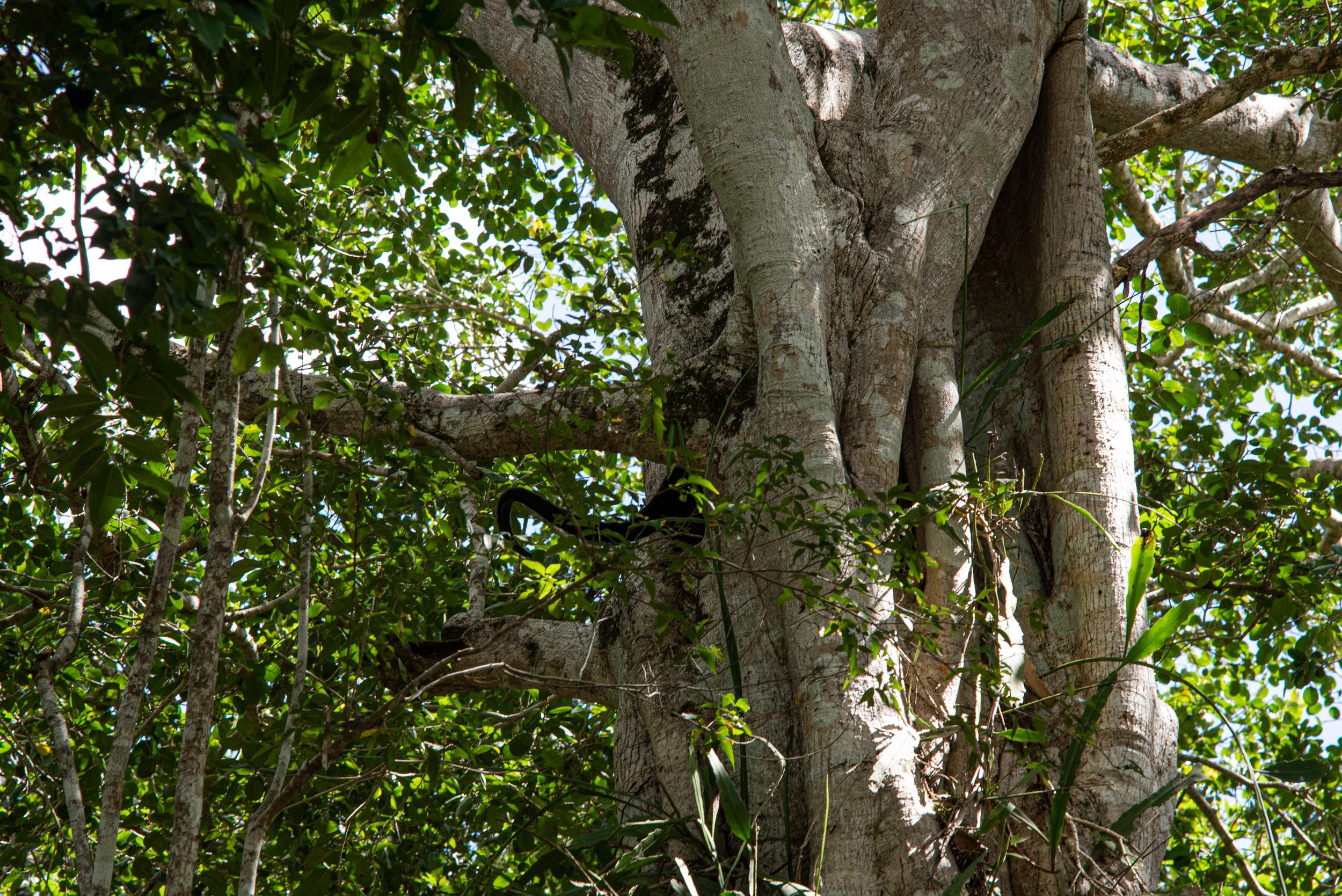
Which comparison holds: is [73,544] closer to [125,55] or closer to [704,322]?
[704,322]

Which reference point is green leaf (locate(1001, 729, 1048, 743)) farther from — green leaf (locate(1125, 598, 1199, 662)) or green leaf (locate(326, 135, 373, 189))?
green leaf (locate(326, 135, 373, 189))

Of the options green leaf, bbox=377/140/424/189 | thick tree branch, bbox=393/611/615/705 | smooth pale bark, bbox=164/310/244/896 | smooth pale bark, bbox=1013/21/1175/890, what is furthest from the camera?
thick tree branch, bbox=393/611/615/705

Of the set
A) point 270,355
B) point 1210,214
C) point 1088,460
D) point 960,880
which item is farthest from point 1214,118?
point 270,355

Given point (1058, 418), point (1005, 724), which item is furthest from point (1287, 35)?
point (1005, 724)

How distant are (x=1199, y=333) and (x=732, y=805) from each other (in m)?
1.83

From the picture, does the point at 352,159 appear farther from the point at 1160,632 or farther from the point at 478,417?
the point at 1160,632

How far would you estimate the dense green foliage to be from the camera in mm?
1355

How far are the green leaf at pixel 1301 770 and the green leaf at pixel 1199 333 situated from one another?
1.22 meters

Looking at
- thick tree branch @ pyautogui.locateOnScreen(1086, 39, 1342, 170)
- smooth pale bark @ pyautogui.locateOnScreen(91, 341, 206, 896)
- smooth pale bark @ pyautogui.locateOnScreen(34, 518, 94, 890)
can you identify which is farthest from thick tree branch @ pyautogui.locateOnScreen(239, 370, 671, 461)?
thick tree branch @ pyautogui.locateOnScreen(1086, 39, 1342, 170)

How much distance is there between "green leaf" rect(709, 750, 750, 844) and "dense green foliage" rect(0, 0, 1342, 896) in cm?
20

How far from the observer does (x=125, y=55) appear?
138cm

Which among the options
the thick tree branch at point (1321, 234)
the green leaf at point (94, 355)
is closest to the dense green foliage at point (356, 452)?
the green leaf at point (94, 355)

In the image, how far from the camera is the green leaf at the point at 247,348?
1.46 metres

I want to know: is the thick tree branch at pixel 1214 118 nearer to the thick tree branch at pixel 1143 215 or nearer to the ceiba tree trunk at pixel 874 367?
the ceiba tree trunk at pixel 874 367
